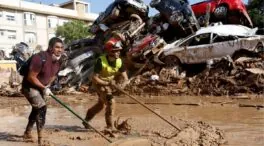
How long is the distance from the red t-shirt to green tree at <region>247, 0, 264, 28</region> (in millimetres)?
23219

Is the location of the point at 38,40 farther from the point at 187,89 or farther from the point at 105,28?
the point at 187,89

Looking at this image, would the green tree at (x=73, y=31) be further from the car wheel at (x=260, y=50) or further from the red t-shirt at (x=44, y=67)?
the red t-shirt at (x=44, y=67)

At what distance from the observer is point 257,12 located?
28938 mm

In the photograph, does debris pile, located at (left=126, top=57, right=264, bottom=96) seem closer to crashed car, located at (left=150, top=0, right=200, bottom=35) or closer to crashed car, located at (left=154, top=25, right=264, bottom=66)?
crashed car, located at (left=154, top=25, right=264, bottom=66)

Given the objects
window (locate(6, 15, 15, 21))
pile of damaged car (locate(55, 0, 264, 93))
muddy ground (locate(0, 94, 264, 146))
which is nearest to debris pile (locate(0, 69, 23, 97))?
pile of damaged car (locate(55, 0, 264, 93))

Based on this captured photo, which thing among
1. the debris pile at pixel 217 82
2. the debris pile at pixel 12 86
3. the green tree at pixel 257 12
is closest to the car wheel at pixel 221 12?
the debris pile at pixel 217 82

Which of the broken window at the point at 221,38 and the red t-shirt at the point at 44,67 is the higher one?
the broken window at the point at 221,38

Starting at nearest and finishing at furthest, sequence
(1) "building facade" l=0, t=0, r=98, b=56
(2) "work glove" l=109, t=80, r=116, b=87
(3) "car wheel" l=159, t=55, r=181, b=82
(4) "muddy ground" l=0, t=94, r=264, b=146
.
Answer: (4) "muddy ground" l=0, t=94, r=264, b=146 < (2) "work glove" l=109, t=80, r=116, b=87 < (3) "car wheel" l=159, t=55, r=181, b=82 < (1) "building facade" l=0, t=0, r=98, b=56

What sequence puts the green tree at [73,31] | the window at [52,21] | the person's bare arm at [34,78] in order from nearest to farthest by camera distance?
the person's bare arm at [34,78], the green tree at [73,31], the window at [52,21]

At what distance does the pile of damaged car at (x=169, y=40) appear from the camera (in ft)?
43.7

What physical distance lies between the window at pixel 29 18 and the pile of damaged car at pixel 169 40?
117 feet

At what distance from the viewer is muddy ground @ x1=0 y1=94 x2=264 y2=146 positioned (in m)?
6.05

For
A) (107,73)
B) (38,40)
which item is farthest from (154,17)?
(38,40)

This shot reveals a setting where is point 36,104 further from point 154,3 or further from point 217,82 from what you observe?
point 154,3
